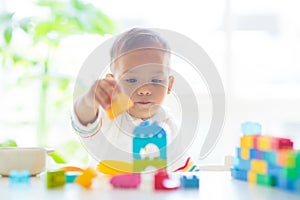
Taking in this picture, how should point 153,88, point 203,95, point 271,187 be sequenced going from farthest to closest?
point 203,95, point 153,88, point 271,187

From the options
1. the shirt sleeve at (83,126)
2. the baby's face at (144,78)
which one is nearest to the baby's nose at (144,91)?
the baby's face at (144,78)

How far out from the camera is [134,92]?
87 centimetres

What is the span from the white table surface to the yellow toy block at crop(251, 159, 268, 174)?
22mm

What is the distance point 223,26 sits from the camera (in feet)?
6.17

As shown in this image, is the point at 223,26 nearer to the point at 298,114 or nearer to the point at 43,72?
the point at 298,114

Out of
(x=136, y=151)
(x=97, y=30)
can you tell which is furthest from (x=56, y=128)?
(x=136, y=151)

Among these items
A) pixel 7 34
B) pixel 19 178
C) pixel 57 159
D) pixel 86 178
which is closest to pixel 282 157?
pixel 86 178

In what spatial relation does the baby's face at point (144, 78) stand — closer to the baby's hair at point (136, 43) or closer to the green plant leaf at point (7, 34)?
the baby's hair at point (136, 43)

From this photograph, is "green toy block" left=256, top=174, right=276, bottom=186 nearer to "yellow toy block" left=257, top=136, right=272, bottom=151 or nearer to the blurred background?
"yellow toy block" left=257, top=136, right=272, bottom=151

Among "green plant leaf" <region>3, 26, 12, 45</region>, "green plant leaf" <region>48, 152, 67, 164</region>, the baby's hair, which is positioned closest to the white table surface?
the baby's hair

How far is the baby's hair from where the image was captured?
996 mm

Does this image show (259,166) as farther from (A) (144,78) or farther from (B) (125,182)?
(A) (144,78)

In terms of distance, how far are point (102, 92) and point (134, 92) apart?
0.17m

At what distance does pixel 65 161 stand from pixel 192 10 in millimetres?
787
